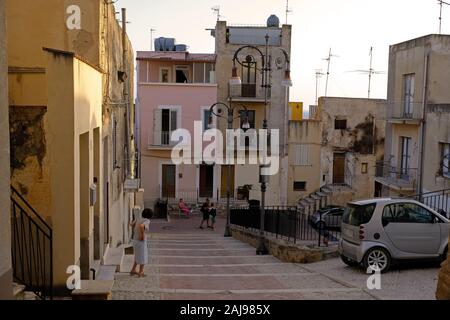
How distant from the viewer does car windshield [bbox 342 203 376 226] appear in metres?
11.9

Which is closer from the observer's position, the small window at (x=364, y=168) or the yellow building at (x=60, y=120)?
the yellow building at (x=60, y=120)

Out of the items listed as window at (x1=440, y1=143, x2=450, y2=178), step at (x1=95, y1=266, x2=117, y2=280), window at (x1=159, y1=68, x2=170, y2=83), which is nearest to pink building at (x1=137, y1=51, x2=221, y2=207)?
window at (x1=159, y1=68, x2=170, y2=83)

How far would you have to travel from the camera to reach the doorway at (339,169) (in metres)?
37.9

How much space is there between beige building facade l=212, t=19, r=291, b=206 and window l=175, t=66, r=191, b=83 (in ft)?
7.26

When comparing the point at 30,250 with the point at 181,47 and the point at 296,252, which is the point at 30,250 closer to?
the point at 296,252

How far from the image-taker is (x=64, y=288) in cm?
816

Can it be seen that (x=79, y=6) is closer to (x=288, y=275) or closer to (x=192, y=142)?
(x=288, y=275)

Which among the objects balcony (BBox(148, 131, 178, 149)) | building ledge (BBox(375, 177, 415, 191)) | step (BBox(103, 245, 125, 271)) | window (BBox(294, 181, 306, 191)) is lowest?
window (BBox(294, 181, 306, 191))

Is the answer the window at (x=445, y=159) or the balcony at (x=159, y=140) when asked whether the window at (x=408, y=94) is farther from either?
the balcony at (x=159, y=140)

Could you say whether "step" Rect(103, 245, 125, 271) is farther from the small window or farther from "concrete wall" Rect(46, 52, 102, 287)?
the small window

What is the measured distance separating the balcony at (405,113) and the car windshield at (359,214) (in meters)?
11.7

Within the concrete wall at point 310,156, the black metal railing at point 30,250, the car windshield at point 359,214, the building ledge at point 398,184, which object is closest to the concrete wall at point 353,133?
the concrete wall at point 310,156

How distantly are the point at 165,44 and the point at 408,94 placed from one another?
20384mm
